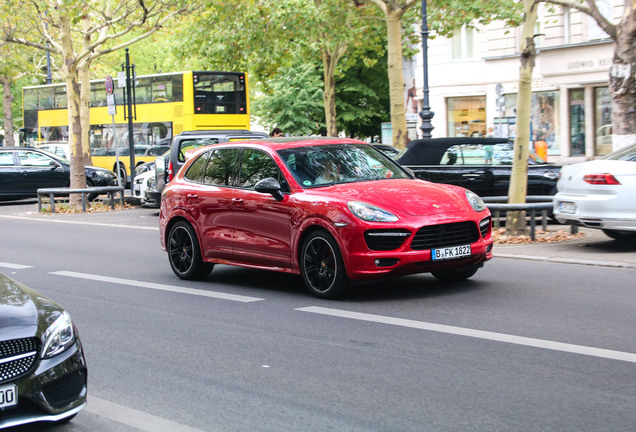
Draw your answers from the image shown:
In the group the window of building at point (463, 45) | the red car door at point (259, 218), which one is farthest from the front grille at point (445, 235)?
the window of building at point (463, 45)

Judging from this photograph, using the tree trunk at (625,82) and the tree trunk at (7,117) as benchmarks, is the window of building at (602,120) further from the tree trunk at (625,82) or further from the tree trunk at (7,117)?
the tree trunk at (7,117)

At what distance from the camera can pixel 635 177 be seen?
457 inches

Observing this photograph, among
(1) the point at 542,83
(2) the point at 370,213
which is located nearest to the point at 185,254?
(2) the point at 370,213

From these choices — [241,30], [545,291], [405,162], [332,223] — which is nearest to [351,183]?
[332,223]

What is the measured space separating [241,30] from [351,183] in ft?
62.1

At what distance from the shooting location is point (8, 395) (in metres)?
4.43

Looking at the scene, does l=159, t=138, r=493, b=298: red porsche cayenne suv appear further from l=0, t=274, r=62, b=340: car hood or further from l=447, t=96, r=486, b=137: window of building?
l=447, t=96, r=486, b=137: window of building

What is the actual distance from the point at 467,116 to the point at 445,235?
35.9 metres

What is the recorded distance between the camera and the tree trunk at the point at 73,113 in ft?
84.4

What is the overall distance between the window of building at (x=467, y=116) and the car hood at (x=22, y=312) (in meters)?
38.4

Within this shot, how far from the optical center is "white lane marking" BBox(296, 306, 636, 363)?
20.9 feet

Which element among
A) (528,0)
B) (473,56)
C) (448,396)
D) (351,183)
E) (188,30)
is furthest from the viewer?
(473,56)

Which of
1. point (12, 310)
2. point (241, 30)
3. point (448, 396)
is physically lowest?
point (448, 396)

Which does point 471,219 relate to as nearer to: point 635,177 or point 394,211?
point 394,211
